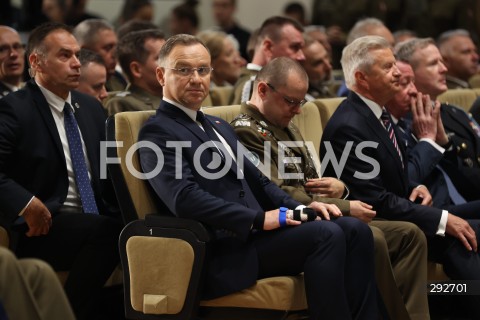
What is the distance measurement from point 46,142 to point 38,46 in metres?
0.45

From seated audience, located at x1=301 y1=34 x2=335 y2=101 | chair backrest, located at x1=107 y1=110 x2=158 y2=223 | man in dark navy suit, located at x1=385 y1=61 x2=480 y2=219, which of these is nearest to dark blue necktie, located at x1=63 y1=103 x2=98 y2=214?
chair backrest, located at x1=107 y1=110 x2=158 y2=223

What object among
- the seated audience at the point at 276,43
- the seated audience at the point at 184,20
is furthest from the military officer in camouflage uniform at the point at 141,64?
the seated audience at the point at 184,20

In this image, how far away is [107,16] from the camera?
367 inches

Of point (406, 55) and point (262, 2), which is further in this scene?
point (262, 2)

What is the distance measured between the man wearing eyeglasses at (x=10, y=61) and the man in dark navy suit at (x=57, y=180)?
2.74 ft

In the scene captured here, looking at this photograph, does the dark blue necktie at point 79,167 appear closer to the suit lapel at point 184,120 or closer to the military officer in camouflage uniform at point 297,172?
the suit lapel at point 184,120

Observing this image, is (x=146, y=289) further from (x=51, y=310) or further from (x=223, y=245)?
(x=51, y=310)

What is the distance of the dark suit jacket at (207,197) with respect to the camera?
344cm

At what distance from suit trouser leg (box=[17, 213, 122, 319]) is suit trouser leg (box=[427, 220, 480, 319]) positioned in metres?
1.32

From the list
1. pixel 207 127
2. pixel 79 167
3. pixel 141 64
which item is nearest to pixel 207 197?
pixel 207 127

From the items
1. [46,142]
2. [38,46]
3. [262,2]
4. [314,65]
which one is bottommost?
[262,2]

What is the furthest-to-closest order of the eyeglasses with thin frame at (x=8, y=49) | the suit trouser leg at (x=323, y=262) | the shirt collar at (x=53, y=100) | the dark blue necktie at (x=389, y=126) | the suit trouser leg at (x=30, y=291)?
the eyeglasses with thin frame at (x=8, y=49), the dark blue necktie at (x=389, y=126), the shirt collar at (x=53, y=100), the suit trouser leg at (x=323, y=262), the suit trouser leg at (x=30, y=291)

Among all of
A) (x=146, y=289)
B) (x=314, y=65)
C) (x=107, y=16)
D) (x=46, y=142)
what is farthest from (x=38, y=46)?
(x=107, y=16)

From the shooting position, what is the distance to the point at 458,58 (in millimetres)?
6781
